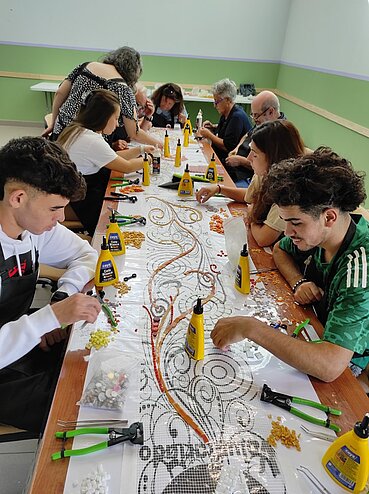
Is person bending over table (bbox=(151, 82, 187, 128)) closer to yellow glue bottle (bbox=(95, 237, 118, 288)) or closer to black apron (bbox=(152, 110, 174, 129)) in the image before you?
black apron (bbox=(152, 110, 174, 129))

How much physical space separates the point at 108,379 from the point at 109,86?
2.49 meters

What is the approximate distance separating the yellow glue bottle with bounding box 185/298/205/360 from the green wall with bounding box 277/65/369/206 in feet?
11.3

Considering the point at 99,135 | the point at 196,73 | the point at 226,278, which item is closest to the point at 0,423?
the point at 226,278

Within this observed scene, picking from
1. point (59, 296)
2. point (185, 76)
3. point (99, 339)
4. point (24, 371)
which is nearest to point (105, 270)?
point (59, 296)

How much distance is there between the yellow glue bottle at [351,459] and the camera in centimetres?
75

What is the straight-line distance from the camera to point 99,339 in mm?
1117

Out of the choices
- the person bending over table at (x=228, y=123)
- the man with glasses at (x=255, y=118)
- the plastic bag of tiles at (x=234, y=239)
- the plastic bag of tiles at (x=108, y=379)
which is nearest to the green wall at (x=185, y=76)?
the person bending over table at (x=228, y=123)

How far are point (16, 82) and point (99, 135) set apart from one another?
Result: 4641 millimetres

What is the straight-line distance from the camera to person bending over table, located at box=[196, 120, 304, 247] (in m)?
1.76

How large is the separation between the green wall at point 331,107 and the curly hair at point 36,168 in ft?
11.3

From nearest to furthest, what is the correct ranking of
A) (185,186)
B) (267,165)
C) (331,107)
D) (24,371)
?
(24,371) < (267,165) < (185,186) < (331,107)

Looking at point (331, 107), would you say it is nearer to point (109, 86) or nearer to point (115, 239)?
point (109, 86)

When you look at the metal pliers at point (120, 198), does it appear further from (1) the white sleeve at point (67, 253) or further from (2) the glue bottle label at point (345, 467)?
(2) the glue bottle label at point (345, 467)

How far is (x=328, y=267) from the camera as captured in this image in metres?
1.31
